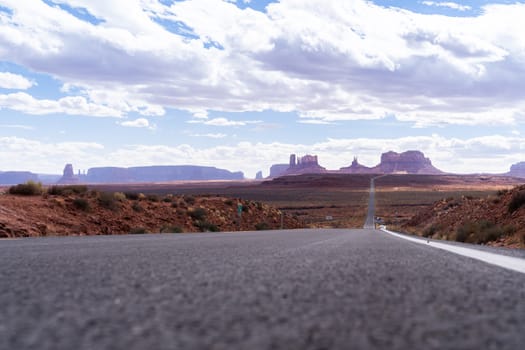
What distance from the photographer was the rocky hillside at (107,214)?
2258 cm

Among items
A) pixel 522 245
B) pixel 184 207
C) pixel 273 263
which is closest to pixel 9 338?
pixel 273 263

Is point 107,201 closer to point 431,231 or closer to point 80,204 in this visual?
point 80,204

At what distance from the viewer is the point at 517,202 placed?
23.1 metres

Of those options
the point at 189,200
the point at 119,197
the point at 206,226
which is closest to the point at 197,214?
the point at 206,226

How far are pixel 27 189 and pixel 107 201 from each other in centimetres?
392

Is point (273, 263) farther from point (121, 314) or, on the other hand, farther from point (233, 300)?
point (121, 314)

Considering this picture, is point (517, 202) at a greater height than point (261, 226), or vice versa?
point (517, 202)

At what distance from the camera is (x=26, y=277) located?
4.37 m

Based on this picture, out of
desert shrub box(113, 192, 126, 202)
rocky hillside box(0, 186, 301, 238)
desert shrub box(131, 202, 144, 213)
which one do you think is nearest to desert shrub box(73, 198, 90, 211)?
rocky hillside box(0, 186, 301, 238)

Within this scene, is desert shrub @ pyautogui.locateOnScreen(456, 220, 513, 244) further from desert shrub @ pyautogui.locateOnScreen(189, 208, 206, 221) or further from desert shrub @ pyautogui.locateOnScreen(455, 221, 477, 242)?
desert shrub @ pyautogui.locateOnScreen(189, 208, 206, 221)

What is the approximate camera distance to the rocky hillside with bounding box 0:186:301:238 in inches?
889

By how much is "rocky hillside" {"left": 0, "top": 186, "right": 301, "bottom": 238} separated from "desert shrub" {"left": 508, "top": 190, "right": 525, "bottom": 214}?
15.3 metres

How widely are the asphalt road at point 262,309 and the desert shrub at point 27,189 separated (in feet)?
81.7

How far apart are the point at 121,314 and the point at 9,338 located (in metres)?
0.56
